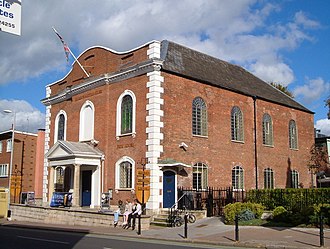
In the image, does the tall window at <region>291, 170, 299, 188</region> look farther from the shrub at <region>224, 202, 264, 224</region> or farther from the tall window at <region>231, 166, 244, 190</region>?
the shrub at <region>224, 202, 264, 224</region>

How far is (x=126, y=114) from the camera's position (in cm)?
2756

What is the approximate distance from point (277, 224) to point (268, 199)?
11.7 ft

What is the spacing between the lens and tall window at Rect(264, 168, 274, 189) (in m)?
32.8

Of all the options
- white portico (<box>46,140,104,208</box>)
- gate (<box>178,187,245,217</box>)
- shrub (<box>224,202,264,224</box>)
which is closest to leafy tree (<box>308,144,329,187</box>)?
gate (<box>178,187,245,217</box>)

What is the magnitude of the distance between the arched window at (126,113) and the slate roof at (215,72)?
304 centimetres

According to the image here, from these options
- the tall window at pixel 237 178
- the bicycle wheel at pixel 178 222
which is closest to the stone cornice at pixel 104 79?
the bicycle wheel at pixel 178 222

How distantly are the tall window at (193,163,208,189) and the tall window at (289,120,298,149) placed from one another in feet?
38.8

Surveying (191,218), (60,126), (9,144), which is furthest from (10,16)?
(9,144)

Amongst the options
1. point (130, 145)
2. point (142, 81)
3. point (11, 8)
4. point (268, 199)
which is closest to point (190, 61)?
point (142, 81)

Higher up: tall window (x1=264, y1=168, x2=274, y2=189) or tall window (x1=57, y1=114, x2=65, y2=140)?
tall window (x1=57, y1=114, x2=65, y2=140)

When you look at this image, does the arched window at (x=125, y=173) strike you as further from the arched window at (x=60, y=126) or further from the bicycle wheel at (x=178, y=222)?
the arched window at (x=60, y=126)

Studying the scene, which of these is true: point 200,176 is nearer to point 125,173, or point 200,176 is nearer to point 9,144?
point 125,173

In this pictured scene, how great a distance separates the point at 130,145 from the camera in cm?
2659

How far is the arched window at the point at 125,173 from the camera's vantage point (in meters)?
26.4
